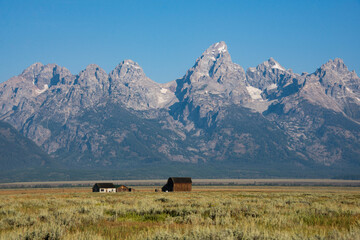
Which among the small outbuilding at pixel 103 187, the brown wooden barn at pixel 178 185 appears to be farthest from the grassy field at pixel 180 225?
the small outbuilding at pixel 103 187

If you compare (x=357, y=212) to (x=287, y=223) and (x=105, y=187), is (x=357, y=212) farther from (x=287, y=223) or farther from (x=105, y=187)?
(x=105, y=187)

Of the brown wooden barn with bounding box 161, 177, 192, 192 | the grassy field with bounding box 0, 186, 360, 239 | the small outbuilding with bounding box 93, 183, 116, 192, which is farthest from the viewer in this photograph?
the small outbuilding with bounding box 93, 183, 116, 192

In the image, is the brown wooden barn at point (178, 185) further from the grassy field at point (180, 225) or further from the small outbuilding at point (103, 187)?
the grassy field at point (180, 225)

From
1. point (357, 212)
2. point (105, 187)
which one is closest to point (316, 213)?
point (357, 212)

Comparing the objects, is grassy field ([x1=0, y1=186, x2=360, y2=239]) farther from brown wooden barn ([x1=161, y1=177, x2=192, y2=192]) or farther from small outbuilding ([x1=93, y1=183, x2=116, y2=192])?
small outbuilding ([x1=93, y1=183, x2=116, y2=192])

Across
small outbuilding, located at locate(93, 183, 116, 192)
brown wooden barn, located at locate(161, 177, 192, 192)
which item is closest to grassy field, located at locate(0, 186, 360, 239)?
brown wooden barn, located at locate(161, 177, 192, 192)

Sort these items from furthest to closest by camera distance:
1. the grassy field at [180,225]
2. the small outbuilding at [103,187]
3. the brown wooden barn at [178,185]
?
the small outbuilding at [103,187] < the brown wooden barn at [178,185] < the grassy field at [180,225]

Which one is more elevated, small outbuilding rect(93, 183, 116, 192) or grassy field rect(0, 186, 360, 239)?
grassy field rect(0, 186, 360, 239)

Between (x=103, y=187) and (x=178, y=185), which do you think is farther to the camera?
(x=103, y=187)

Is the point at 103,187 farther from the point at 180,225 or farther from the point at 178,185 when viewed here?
the point at 180,225

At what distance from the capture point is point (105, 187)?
5379 inches

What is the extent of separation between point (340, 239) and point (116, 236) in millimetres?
10263

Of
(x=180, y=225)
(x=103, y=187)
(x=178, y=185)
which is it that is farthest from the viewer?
(x=103, y=187)


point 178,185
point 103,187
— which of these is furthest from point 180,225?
point 103,187
